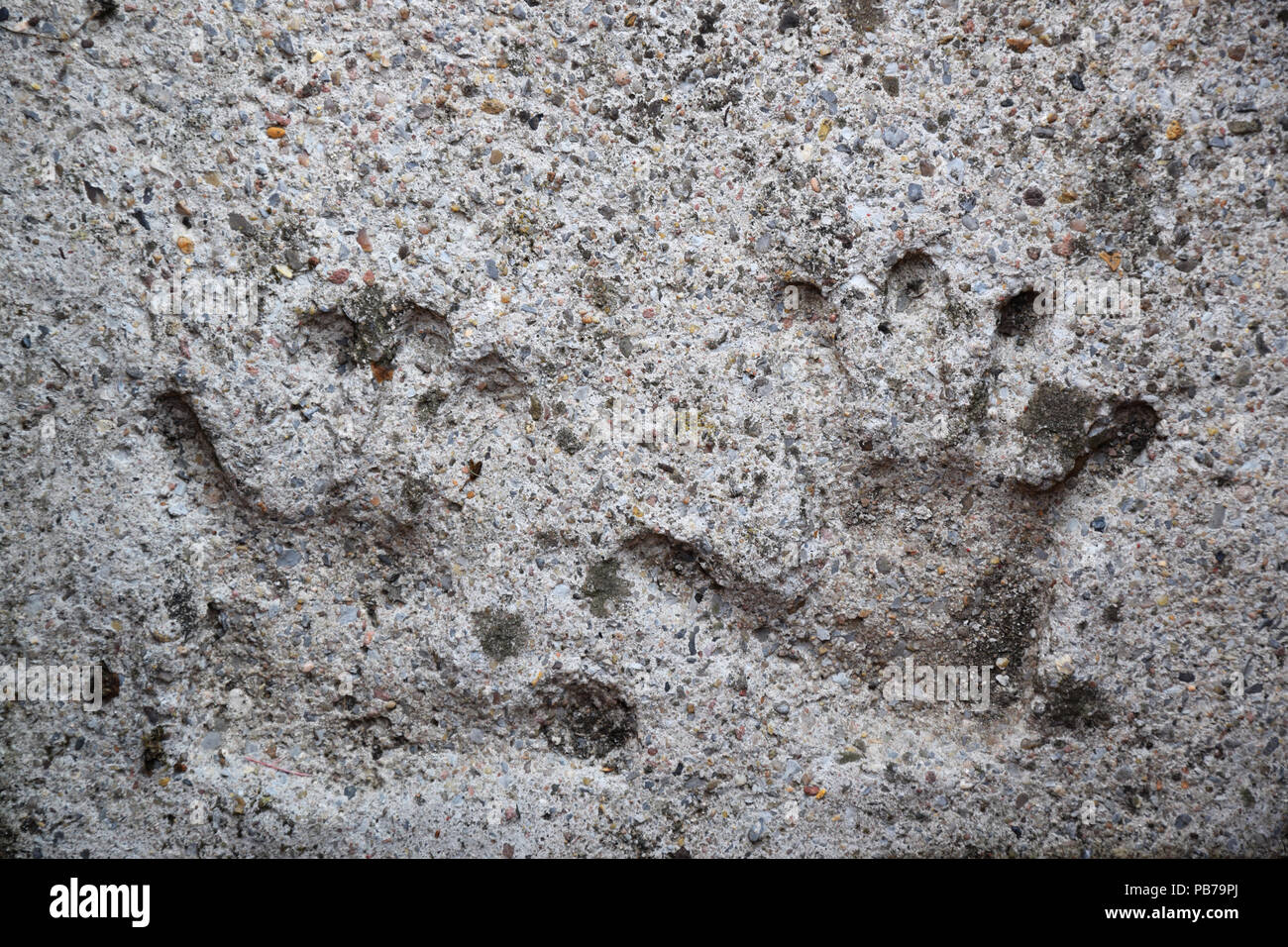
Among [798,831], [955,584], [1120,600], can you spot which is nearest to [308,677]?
[798,831]

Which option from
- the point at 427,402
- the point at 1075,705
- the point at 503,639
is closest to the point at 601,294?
the point at 427,402

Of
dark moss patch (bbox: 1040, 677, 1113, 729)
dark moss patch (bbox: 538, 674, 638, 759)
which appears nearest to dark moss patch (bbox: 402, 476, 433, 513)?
dark moss patch (bbox: 538, 674, 638, 759)

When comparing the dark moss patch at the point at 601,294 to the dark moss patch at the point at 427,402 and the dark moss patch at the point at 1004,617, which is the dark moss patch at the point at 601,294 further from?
the dark moss patch at the point at 1004,617

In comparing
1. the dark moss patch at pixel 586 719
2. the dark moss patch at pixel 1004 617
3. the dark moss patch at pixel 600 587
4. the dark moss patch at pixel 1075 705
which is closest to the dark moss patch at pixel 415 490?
the dark moss patch at pixel 600 587

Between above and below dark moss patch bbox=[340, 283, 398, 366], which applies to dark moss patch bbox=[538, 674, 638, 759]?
below

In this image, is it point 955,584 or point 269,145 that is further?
point 955,584

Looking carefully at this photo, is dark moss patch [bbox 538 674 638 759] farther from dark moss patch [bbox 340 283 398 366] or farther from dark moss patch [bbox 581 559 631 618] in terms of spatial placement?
dark moss patch [bbox 340 283 398 366]

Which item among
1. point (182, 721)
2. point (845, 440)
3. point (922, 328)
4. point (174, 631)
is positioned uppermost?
point (922, 328)

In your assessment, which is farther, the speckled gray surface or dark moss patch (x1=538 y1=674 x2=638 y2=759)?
dark moss patch (x1=538 y1=674 x2=638 y2=759)
